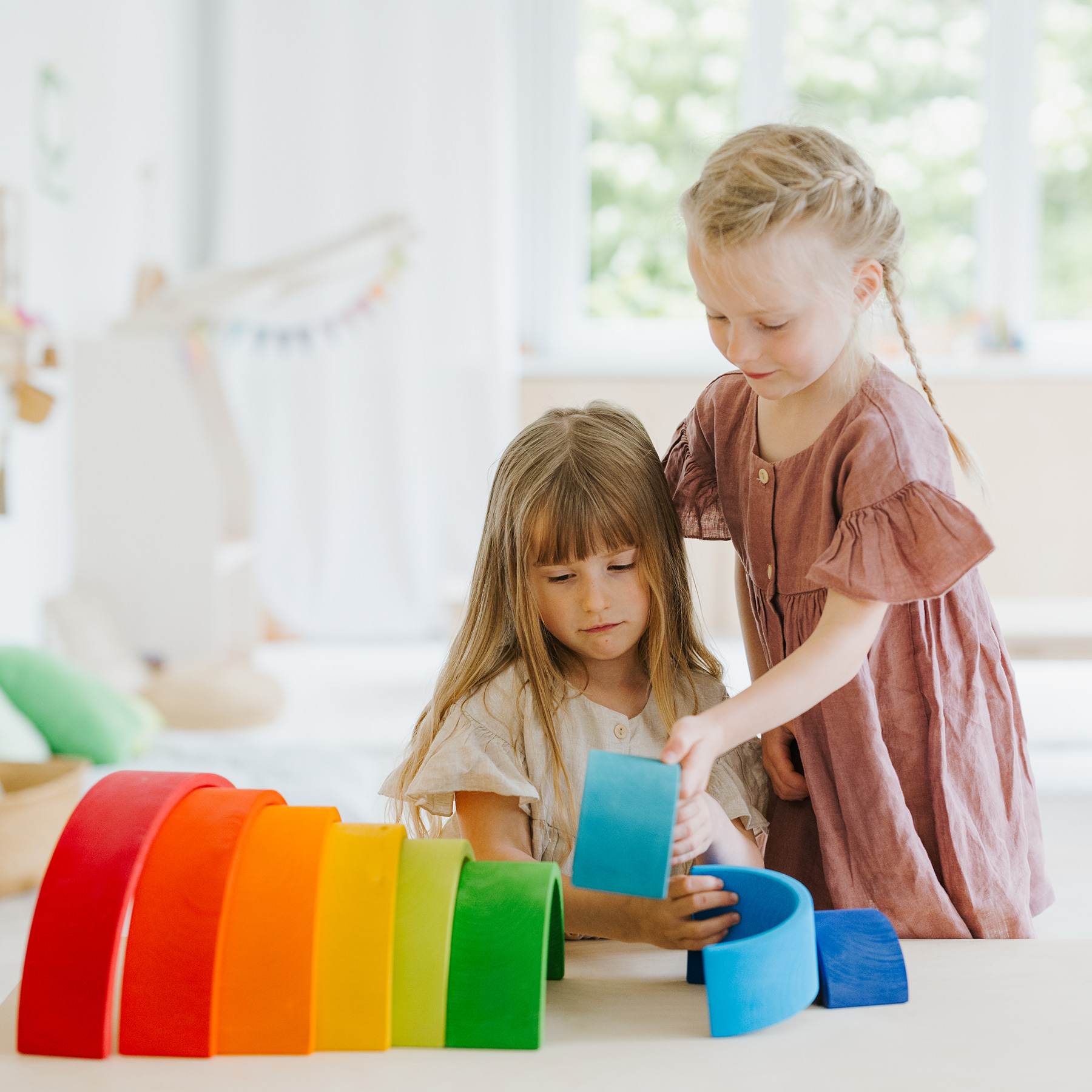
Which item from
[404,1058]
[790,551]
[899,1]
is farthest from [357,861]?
[899,1]

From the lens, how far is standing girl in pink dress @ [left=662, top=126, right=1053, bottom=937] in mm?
661

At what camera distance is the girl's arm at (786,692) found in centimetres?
59

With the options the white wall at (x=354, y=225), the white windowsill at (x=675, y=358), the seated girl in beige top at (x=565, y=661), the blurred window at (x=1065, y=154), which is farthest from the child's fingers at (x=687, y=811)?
the blurred window at (x=1065, y=154)

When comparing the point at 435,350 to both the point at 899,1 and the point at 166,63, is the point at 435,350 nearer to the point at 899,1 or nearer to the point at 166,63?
the point at 166,63

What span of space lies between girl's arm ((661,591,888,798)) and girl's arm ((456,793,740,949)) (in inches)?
2.5

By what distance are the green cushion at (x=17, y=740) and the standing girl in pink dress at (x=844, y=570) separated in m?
1.29

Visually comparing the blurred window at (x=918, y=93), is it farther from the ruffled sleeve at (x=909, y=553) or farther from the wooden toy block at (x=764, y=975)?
the wooden toy block at (x=764, y=975)

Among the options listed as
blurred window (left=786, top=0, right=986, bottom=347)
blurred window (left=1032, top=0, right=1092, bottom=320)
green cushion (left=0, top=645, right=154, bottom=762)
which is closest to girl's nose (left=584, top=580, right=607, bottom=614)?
green cushion (left=0, top=645, right=154, bottom=762)

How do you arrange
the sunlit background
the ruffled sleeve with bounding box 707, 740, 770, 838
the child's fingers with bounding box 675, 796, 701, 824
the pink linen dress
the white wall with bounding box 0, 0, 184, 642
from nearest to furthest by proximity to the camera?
1. the child's fingers with bounding box 675, 796, 701, 824
2. the pink linen dress
3. the ruffled sleeve with bounding box 707, 740, 770, 838
4. the white wall with bounding box 0, 0, 184, 642
5. the sunlit background

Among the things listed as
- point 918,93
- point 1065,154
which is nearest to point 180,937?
point 918,93

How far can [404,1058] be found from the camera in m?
0.52

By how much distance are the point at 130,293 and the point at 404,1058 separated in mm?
2781

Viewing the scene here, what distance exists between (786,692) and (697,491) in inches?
10.4

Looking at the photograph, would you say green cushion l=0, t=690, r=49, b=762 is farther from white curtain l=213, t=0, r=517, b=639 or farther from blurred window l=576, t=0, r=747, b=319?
blurred window l=576, t=0, r=747, b=319
